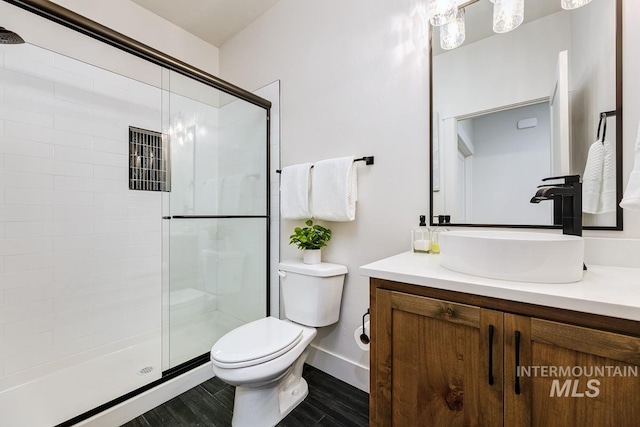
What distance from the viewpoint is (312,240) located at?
167 cm

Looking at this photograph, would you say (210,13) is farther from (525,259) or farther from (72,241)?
(525,259)

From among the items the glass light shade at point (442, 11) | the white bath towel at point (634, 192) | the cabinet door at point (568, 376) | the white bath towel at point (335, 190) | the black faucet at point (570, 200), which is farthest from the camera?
the white bath towel at point (335, 190)

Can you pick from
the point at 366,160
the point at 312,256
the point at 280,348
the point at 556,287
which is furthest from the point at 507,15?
the point at 280,348

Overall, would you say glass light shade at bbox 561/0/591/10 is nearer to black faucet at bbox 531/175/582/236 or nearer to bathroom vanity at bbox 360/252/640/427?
black faucet at bbox 531/175/582/236

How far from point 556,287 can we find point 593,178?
0.59 meters

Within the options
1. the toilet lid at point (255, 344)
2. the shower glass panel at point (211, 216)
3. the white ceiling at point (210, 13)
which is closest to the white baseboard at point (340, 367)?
the toilet lid at point (255, 344)

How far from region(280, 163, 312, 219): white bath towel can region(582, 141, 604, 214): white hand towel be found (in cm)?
127

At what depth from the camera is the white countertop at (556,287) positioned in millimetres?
623

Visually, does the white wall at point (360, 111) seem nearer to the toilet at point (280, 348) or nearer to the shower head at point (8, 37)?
the toilet at point (280, 348)

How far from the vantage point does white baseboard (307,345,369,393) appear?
63.4 inches

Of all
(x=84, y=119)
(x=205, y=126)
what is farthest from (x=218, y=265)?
(x=84, y=119)

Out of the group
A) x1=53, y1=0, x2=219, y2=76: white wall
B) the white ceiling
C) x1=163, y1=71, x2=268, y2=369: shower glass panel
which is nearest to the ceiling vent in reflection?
x1=163, y1=71, x2=268, y2=369: shower glass panel

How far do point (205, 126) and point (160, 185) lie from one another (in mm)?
609

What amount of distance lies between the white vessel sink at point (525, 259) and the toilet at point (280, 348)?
0.86 m
